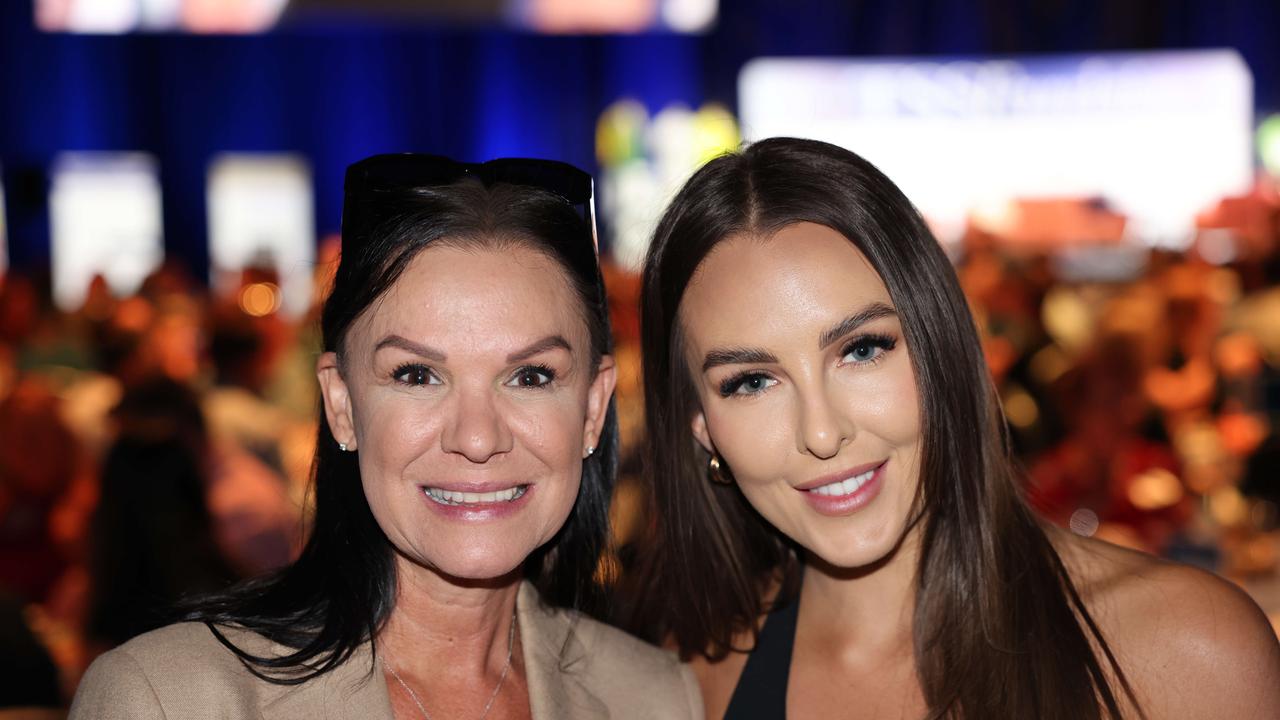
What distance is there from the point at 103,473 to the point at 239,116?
6.41m

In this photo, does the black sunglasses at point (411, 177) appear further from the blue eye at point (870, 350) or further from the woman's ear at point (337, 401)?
the blue eye at point (870, 350)

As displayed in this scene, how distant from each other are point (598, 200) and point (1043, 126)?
3.08 meters

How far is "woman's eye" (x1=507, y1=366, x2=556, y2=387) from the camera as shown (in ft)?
5.71

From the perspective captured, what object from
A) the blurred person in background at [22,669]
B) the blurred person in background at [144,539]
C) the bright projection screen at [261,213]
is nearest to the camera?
the blurred person in background at [22,669]

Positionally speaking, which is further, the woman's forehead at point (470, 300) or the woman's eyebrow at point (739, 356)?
the woman's eyebrow at point (739, 356)

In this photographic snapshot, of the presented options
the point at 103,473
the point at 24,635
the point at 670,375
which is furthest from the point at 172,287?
the point at 670,375

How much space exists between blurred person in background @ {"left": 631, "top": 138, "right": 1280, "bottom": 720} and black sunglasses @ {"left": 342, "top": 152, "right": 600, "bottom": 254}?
0.86ft

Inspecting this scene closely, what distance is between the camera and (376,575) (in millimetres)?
1859

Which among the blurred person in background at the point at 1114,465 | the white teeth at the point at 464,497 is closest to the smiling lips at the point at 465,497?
the white teeth at the point at 464,497

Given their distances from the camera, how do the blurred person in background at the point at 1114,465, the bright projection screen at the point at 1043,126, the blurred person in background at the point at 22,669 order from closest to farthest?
1. the blurred person in background at the point at 22,669
2. the blurred person in background at the point at 1114,465
3. the bright projection screen at the point at 1043,126

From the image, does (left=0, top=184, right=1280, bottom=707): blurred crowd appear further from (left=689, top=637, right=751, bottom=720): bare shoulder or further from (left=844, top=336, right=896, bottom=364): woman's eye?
(left=844, top=336, right=896, bottom=364): woman's eye

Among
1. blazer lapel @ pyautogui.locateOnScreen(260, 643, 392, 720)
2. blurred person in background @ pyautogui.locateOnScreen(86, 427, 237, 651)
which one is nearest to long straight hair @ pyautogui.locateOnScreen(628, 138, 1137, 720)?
blazer lapel @ pyautogui.locateOnScreen(260, 643, 392, 720)

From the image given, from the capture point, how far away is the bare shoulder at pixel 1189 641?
1784 mm

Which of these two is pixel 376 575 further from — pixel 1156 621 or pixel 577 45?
pixel 577 45
